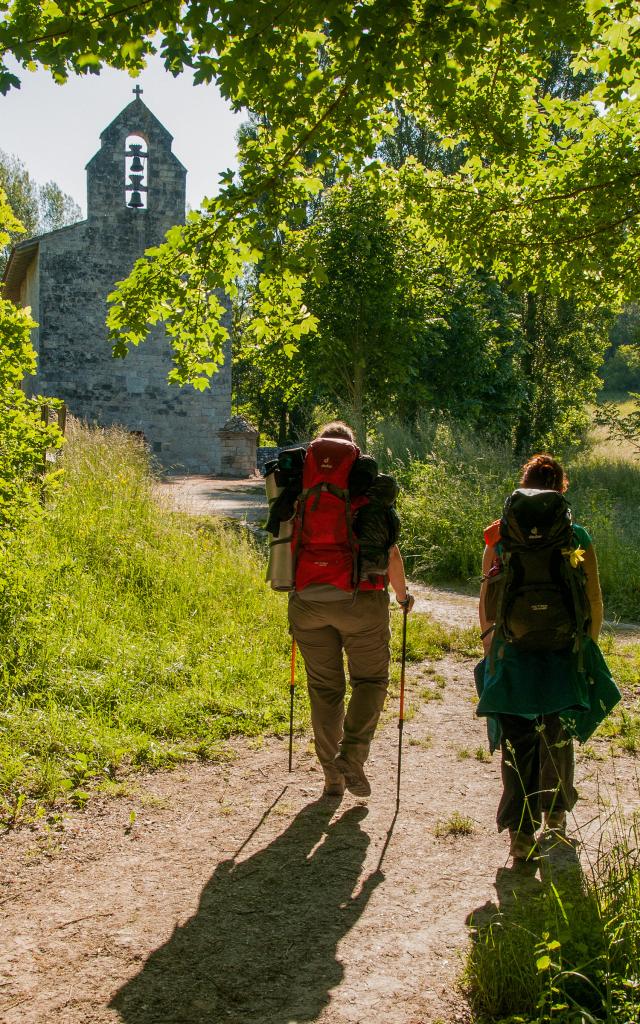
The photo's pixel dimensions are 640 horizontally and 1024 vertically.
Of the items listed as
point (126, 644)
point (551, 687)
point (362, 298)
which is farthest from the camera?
point (362, 298)

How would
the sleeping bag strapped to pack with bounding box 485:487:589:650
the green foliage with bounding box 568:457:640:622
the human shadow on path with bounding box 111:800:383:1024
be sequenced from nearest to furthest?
the human shadow on path with bounding box 111:800:383:1024 → the sleeping bag strapped to pack with bounding box 485:487:589:650 → the green foliage with bounding box 568:457:640:622

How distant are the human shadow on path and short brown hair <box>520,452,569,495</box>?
1.89 metres

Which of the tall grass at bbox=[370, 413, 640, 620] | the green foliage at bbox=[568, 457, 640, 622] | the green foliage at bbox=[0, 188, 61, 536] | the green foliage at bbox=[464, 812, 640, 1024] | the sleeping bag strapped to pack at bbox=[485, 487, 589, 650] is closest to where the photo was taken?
the green foliage at bbox=[464, 812, 640, 1024]

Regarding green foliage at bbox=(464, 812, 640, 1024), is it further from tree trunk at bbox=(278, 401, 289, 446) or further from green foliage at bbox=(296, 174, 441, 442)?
tree trunk at bbox=(278, 401, 289, 446)

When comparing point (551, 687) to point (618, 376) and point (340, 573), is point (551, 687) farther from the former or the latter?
point (618, 376)

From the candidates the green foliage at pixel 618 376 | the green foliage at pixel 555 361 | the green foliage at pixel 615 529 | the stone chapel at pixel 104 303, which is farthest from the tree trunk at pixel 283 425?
the green foliage at pixel 618 376

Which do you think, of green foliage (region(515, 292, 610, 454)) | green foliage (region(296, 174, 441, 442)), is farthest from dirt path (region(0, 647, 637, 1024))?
green foliage (region(515, 292, 610, 454))

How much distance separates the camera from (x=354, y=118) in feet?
15.4

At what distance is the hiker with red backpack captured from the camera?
452 centimetres

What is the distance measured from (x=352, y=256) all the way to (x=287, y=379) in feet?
9.53

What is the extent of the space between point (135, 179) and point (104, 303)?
3296 mm

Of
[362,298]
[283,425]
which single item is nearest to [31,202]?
[283,425]

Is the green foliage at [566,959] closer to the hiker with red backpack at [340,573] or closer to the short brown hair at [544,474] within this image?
the hiker with red backpack at [340,573]

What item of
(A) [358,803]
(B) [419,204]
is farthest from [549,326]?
(A) [358,803]
